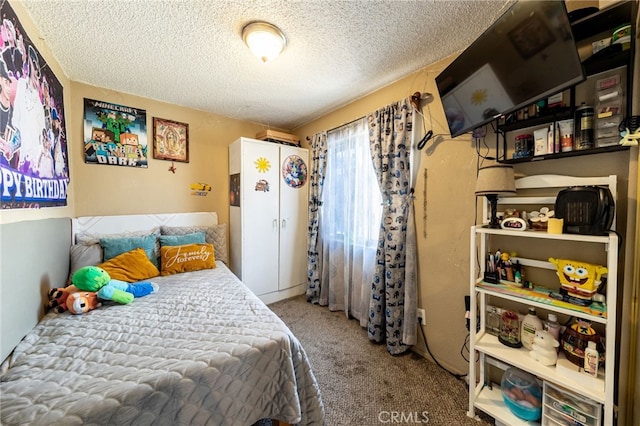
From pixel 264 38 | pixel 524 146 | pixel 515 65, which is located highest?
pixel 264 38

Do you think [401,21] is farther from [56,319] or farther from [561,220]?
[56,319]

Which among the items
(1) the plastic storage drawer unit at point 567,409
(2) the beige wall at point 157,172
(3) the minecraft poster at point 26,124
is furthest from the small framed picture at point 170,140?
(1) the plastic storage drawer unit at point 567,409

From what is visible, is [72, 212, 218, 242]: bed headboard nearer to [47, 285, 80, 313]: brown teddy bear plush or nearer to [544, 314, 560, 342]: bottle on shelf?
[47, 285, 80, 313]: brown teddy bear plush

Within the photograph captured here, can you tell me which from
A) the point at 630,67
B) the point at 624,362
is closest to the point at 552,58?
the point at 630,67

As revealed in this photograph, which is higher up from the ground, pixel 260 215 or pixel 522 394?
pixel 260 215

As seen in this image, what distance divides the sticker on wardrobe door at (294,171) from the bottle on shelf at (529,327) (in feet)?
8.21

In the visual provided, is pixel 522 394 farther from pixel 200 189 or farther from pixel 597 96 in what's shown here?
pixel 200 189

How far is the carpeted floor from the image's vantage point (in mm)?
1389

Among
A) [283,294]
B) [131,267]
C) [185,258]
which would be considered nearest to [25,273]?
[131,267]

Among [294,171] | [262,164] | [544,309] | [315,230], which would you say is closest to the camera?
[544,309]

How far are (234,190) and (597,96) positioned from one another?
2.98 metres

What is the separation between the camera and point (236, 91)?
232 cm

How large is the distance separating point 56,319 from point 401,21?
2.78 meters

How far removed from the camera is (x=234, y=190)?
2891 mm
